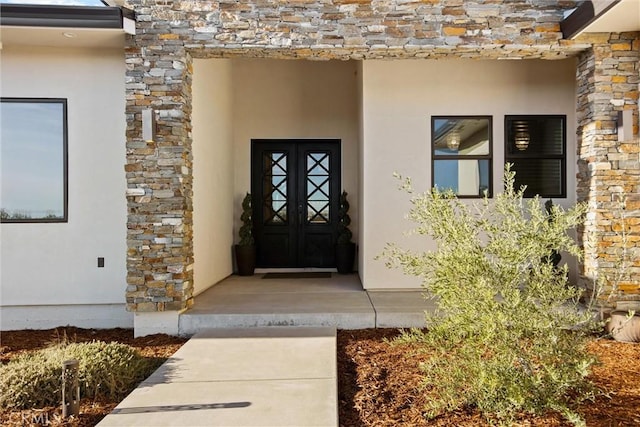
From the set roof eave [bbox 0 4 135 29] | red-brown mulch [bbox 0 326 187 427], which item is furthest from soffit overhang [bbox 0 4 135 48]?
red-brown mulch [bbox 0 326 187 427]

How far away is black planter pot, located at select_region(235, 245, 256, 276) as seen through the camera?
725 centimetres

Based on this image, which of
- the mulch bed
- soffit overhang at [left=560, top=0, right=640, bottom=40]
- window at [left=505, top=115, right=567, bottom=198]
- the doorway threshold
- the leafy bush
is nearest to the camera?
the leafy bush

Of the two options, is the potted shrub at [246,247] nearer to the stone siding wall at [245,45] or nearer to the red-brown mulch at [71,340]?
the red-brown mulch at [71,340]

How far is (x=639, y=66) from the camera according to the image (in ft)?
14.2

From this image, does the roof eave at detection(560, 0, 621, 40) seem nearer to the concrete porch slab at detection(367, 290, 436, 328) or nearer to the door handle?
the concrete porch slab at detection(367, 290, 436, 328)

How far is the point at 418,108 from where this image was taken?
5.76 m

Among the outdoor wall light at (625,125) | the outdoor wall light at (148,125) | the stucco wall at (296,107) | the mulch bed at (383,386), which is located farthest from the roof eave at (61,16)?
the outdoor wall light at (625,125)

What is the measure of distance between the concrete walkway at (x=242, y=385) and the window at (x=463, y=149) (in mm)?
2994

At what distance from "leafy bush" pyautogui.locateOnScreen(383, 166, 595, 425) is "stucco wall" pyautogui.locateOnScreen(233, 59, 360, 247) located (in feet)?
16.5

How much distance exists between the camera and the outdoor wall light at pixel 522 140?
5.75 metres

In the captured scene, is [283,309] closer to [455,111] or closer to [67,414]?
[67,414]

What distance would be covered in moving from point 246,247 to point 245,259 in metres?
0.21

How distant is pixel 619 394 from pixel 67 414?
11.9 ft

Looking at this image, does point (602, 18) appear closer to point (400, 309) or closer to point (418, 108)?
point (418, 108)
